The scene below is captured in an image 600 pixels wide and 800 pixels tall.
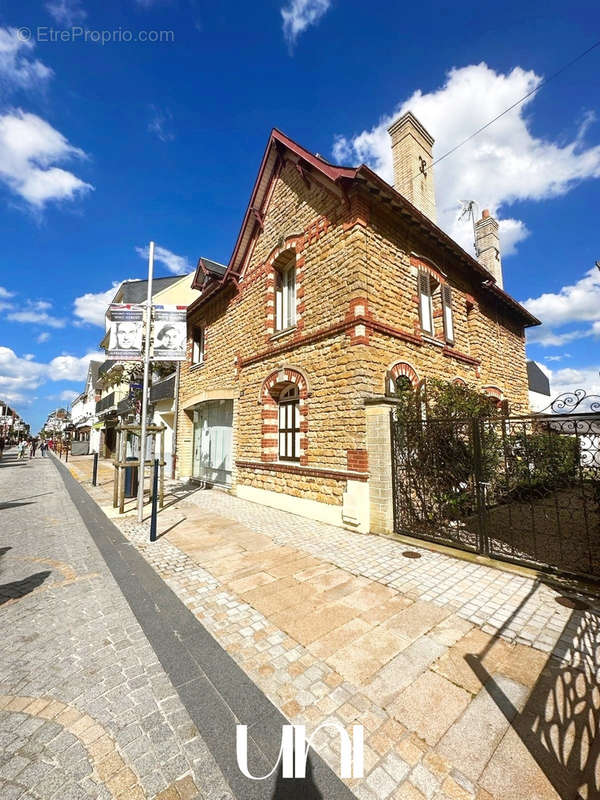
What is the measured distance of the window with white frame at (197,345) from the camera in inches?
525

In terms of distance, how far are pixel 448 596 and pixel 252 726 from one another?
2.61m

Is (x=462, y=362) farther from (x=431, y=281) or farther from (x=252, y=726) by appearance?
(x=252, y=726)

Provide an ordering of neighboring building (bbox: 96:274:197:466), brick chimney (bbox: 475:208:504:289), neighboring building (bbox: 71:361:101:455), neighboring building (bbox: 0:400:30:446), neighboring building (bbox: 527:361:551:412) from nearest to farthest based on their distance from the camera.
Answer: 1. brick chimney (bbox: 475:208:504:289)
2. neighboring building (bbox: 96:274:197:466)
3. neighboring building (bbox: 527:361:551:412)
4. neighboring building (bbox: 71:361:101:455)
5. neighboring building (bbox: 0:400:30:446)

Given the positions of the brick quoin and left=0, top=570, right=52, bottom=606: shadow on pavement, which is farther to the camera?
the brick quoin

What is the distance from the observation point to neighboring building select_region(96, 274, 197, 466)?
14.7 meters

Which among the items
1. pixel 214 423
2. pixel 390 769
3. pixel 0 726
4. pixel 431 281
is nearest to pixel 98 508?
pixel 214 423

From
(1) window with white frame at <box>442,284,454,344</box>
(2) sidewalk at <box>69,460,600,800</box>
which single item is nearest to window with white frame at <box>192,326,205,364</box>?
(1) window with white frame at <box>442,284,454,344</box>

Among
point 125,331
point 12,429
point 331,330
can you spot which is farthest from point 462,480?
point 12,429

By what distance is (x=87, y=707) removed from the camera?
7.21 feet

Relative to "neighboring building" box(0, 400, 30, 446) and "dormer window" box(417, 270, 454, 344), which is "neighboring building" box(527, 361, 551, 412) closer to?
"dormer window" box(417, 270, 454, 344)

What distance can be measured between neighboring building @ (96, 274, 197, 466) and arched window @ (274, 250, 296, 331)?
5300 millimetres

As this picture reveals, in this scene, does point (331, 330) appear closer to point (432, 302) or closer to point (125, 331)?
point (432, 302)

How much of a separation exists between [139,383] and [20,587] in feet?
33.4

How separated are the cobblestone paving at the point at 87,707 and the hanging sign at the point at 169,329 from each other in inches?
178
